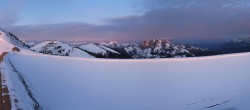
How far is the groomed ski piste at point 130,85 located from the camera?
13.7 meters

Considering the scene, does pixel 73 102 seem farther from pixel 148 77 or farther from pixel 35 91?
pixel 148 77

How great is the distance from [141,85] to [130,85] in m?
0.58

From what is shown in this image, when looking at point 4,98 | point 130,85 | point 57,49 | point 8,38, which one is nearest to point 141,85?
point 130,85

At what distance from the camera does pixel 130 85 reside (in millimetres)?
18875

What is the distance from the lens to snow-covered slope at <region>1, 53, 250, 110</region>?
14789 mm

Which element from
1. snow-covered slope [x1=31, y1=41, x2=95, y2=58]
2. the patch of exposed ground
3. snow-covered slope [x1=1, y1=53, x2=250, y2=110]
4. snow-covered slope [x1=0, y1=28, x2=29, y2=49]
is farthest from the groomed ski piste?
snow-covered slope [x1=31, y1=41, x2=95, y2=58]

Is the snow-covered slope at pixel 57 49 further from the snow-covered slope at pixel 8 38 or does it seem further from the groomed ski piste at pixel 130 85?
the groomed ski piste at pixel 130 85

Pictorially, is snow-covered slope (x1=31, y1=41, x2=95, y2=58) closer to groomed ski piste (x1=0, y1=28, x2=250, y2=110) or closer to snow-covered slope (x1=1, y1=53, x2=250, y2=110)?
snow-covered slope (x1=1, y1=53, x2=250, y2=110)

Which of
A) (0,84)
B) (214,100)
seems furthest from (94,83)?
(0,84)

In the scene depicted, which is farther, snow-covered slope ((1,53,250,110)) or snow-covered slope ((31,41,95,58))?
snow-covered slope ((31,41,95,58))

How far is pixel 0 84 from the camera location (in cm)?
1161

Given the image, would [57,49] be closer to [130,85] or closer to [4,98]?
[130,85]

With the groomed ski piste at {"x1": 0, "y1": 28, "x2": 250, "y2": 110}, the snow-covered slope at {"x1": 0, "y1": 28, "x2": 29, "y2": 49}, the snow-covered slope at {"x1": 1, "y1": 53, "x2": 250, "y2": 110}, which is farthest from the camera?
the snow-covered slope at {"x1": 0, "y1": 28, "x2": 29, "y2": 49}

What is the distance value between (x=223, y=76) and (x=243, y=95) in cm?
405
